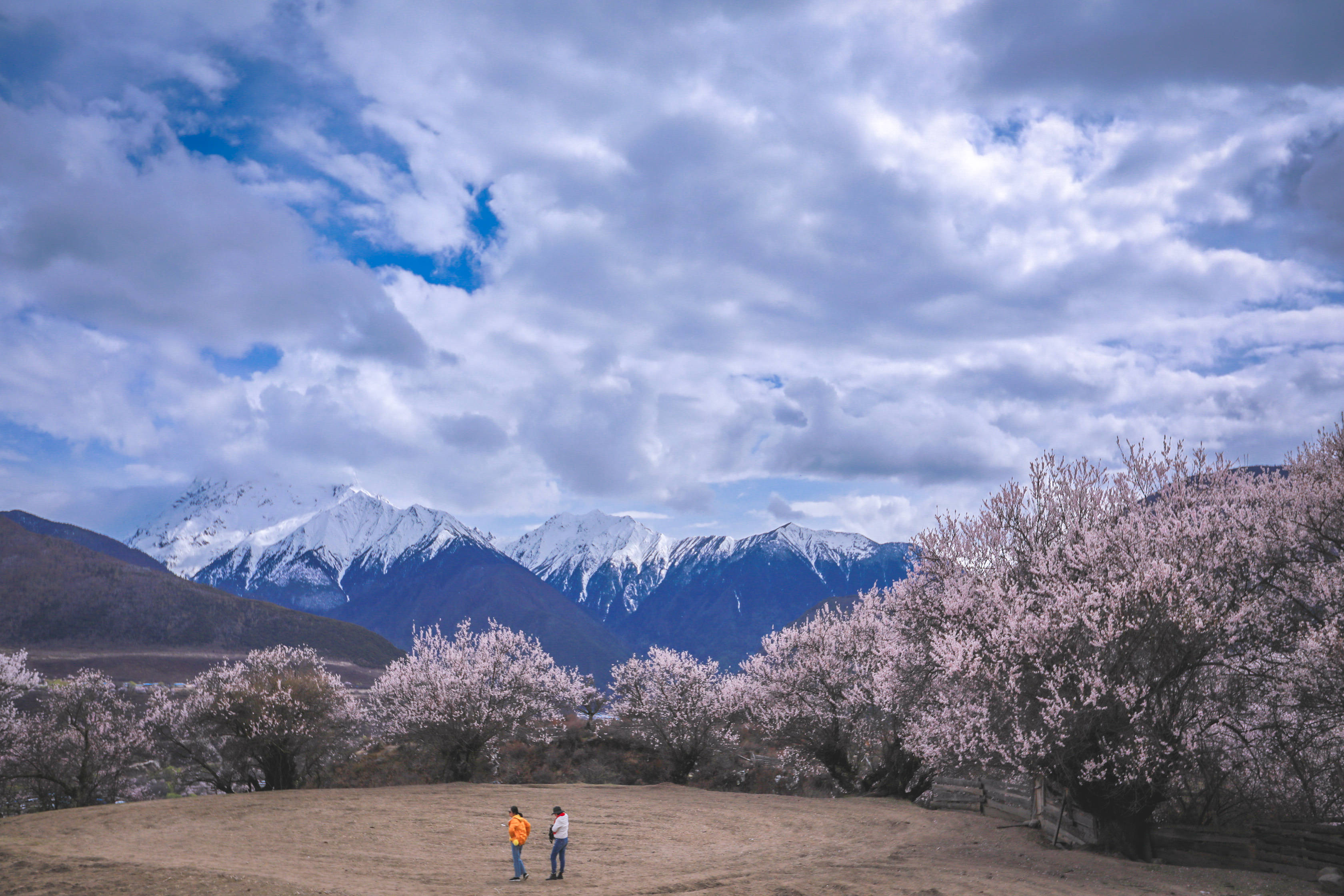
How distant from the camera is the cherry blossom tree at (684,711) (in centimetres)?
4338

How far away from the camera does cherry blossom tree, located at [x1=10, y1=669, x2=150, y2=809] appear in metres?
36.1

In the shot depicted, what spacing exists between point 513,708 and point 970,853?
26.7 metres

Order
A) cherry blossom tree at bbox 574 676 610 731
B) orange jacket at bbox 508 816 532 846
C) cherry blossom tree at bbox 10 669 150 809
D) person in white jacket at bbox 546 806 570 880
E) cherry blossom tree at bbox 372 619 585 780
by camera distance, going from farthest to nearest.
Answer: cherry blossom tree at bbox 574 676 610 731
cherry blossom tree at bbox 372 619 585 780
cherry blossom tree at bbox 10 669 150 809
person in white jacket at bbox 546 806 570 880
orange jacket at bbox 508 816 532 846

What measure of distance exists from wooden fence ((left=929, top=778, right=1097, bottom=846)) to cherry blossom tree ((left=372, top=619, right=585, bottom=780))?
879 inches

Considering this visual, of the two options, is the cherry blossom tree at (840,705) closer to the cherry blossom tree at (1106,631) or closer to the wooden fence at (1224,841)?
the wooden fence at (1224,841)

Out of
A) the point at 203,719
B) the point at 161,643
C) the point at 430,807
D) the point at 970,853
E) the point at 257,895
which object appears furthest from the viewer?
the point at 161,643

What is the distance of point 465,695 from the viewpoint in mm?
38438

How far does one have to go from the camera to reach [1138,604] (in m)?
17.2

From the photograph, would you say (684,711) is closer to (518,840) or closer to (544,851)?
(544,851)

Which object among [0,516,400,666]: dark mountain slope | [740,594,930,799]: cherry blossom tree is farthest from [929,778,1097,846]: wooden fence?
[0,516,400,666]: dark mountain slope

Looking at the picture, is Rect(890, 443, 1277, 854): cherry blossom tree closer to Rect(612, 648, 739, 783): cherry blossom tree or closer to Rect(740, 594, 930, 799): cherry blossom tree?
Rect(740, 594, 930, 799): cherry blossom tree

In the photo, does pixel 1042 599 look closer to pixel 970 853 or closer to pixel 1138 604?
pixel 1138 604

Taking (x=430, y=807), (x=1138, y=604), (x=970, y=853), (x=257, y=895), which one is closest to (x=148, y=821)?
(x=430, y=807)

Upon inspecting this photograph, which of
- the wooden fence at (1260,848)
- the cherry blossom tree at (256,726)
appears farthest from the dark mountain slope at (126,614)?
the wooden fence at (1260,848)
